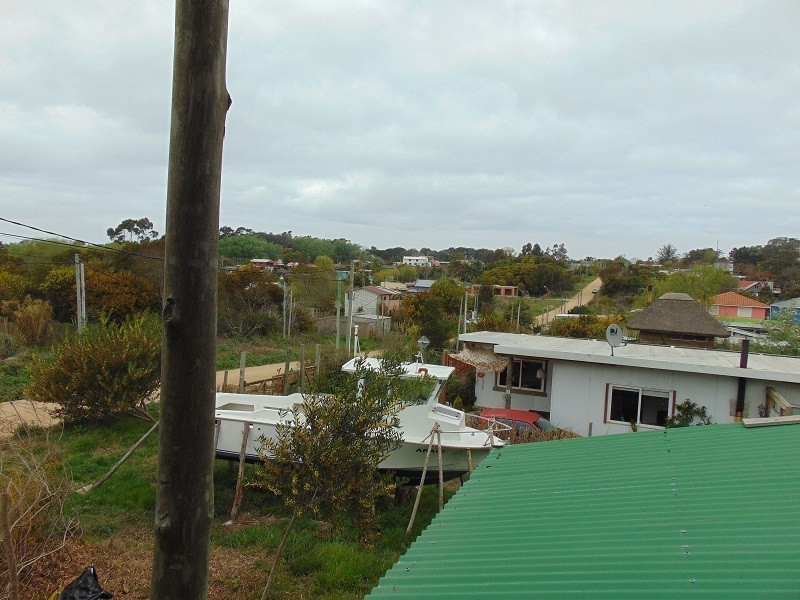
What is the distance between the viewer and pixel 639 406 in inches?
621

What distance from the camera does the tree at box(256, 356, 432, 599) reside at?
7.43 m

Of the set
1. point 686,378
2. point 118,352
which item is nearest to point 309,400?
point 118,352

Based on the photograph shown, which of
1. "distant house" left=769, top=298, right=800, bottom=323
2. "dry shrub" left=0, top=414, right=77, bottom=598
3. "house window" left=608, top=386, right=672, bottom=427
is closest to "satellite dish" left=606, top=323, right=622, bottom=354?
"house window" left=608, top=386, right=672, bottom=427

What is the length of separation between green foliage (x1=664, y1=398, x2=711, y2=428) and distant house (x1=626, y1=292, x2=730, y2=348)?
1399cm

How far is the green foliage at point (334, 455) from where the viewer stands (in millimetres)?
7434

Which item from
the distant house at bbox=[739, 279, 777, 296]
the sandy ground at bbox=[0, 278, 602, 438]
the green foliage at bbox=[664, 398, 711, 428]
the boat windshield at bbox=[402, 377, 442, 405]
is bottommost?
the sandy ground at bbox=[0, 278, 602, 438]

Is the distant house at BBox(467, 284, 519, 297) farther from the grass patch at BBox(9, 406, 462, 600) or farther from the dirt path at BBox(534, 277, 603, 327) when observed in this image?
the grass patch at BBox(9, 406, 462, 600)

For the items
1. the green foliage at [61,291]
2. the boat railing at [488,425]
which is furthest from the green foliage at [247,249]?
the boat railing at [488,425]

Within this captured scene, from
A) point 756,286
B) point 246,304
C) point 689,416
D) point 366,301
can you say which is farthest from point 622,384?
point 756,286

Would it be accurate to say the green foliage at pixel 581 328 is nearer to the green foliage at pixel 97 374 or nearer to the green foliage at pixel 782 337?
the green foliage at pixel 782 337

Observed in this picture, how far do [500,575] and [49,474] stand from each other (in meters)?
6.75

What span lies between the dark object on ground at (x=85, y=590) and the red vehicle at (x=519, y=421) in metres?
9.85

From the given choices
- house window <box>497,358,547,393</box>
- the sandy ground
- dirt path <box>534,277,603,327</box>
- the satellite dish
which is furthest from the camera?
dirt path <box>534,277,603,327</box>

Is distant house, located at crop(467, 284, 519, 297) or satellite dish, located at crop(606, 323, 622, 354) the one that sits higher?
satellite dish, located at crop(606, 323, 622, 354)
